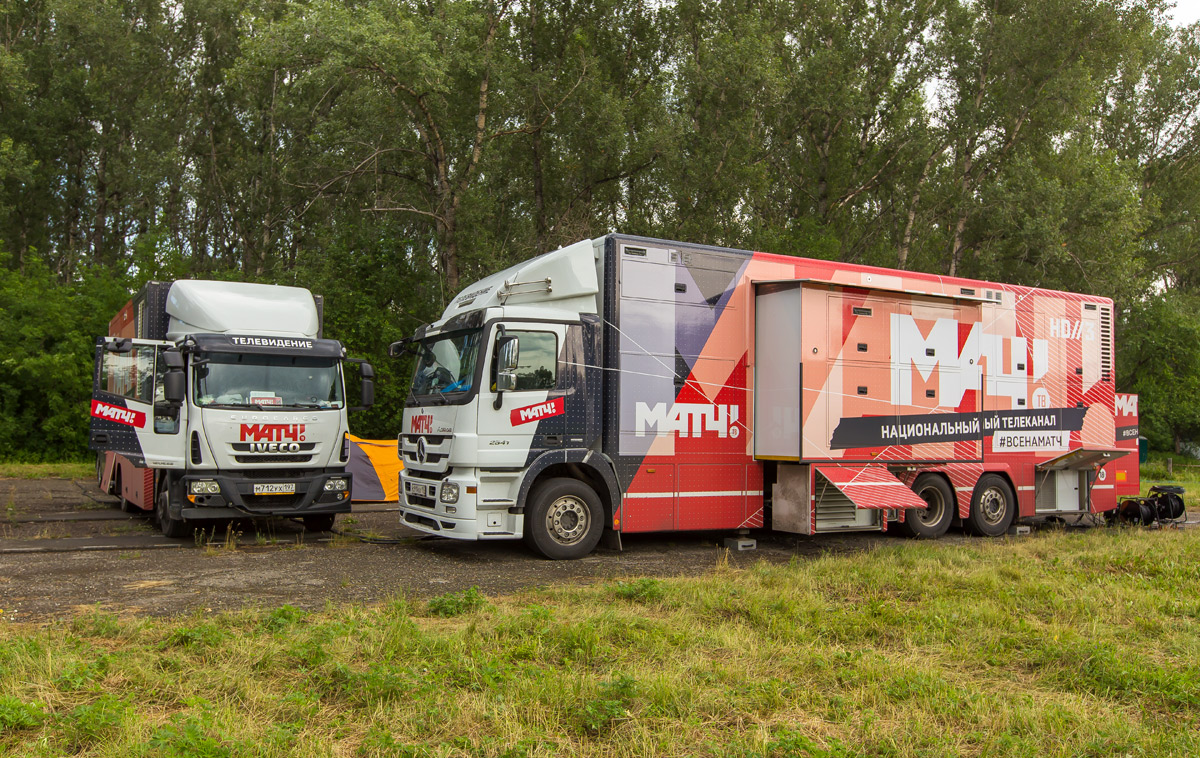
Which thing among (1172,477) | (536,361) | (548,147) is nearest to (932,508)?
(536,361)

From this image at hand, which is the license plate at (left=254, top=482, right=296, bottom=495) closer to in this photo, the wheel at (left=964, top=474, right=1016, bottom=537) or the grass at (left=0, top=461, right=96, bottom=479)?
the wheel at (left=964, top=474, right=1016, bottom=537)

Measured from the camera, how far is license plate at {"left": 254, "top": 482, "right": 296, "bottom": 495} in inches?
444

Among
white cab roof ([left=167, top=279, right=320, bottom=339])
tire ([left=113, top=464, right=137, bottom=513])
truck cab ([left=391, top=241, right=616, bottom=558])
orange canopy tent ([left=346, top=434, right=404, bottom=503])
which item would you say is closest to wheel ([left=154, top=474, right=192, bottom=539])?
white cab roof ([left=167, top=279, right=320, bottom=339])

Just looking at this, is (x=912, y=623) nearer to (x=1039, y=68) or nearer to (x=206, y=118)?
(x=1039, y=68)

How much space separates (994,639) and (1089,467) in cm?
912

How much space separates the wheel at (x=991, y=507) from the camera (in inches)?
507

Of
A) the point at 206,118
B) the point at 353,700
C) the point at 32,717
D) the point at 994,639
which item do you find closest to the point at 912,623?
the point at 994,639

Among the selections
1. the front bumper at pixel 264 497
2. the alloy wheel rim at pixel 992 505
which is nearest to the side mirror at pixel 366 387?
Answer: the front bumper at pixel 264 497

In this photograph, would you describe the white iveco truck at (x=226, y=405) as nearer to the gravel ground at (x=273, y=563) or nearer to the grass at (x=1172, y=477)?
the gravel ground at (x=273, y=563)

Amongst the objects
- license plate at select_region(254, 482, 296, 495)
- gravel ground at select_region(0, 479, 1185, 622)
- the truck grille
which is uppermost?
the truck grille

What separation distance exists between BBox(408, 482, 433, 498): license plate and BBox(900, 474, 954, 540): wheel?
6.70 meters

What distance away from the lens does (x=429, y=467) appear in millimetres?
10531

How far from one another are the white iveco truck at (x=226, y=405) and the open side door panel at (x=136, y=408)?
0.02 metres

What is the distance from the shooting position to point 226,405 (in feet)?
37.0
